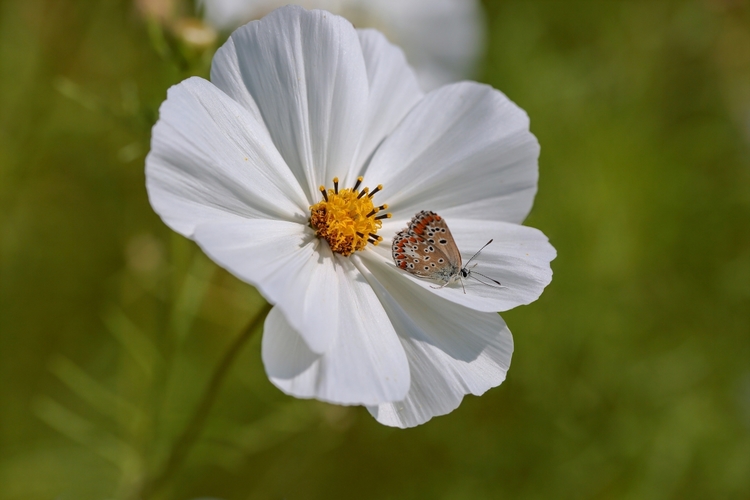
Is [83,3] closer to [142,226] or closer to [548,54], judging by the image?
[142,226]

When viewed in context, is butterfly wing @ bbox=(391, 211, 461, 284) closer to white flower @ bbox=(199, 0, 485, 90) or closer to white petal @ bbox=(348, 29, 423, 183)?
white petal @ bbox=(348, 29, 423, 183)

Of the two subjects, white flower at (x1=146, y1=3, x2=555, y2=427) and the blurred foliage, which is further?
the blurred foliage

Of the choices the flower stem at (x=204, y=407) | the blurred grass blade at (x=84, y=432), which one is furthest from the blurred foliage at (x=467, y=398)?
the flower stem at (x=204, y=407)

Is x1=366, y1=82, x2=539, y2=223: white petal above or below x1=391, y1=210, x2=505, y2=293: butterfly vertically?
above

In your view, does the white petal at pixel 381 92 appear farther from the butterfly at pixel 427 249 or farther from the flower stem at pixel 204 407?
the flower stem at pixel 204 407

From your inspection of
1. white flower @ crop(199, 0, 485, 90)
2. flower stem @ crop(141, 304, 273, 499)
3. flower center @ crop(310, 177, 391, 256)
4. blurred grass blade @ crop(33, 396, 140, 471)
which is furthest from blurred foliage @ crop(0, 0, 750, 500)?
flower center @ crop(310, 177, 391, 256)

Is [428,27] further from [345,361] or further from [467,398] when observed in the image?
[345,361]

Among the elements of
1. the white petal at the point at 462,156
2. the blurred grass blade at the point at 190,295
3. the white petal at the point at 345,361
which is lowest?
the white petal at the point at 345,361
